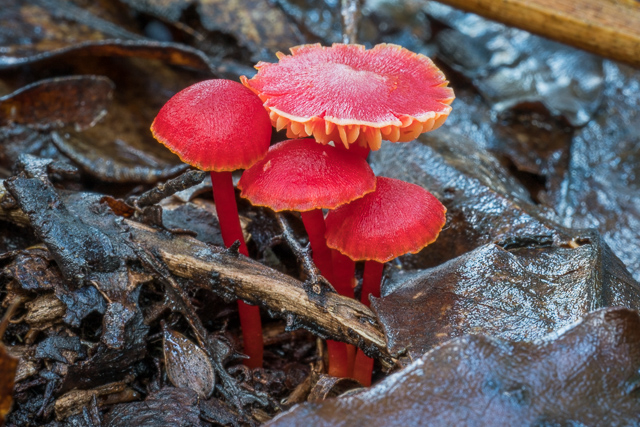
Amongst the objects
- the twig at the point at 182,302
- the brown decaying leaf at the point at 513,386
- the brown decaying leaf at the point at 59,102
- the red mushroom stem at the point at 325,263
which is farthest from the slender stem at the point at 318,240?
the brown decaying leaf at the point at 59,102

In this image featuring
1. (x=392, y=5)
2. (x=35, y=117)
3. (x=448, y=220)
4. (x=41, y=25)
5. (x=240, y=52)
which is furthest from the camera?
(x=392, y=5)

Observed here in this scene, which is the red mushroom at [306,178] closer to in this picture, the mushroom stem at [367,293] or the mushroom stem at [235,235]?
the mushroom stem at [235,235]

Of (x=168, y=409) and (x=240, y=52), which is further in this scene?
(x=240, y=52)

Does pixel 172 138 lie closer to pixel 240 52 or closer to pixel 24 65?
pixel 24 65

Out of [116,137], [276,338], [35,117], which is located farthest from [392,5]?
[276,338]

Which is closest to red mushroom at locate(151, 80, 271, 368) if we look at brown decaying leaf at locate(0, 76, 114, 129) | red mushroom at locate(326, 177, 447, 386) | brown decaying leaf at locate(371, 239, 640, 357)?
red mushroom at locate(326, 177, 447, 386)

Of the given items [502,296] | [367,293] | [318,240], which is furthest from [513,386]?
[318,240]

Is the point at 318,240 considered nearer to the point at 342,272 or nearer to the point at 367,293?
the point at 342,272
